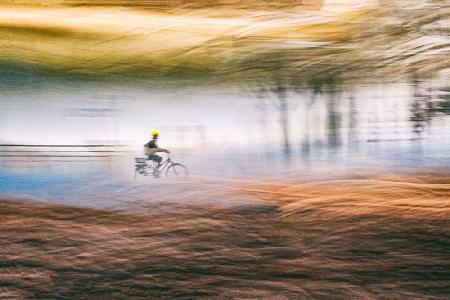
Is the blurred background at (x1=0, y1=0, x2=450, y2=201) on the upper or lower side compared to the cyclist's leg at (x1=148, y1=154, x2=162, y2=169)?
upper

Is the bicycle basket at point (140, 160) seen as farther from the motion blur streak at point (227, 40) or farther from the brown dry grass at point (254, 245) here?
the motion blur streak at point (227, 40)

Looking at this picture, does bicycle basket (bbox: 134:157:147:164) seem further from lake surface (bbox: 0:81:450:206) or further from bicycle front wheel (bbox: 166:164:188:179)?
bicycle front wheel (bbox: 166:164:188:179)

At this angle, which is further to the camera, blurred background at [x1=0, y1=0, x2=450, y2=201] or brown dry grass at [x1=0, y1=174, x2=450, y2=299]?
blurred background at [x1=0, y1=0, x2=450, y2=201]

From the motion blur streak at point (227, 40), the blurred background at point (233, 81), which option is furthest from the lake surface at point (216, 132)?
the motion blur streak at point (227, 40)

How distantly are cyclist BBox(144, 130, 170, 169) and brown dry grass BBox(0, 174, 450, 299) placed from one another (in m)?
0.29

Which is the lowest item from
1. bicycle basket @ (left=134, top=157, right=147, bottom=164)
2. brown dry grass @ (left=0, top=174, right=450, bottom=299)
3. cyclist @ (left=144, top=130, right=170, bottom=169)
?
brown dry grass @ (left=0, top=174, right=450, bottom=299)

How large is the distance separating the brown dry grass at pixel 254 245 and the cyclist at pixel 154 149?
11.4 inches

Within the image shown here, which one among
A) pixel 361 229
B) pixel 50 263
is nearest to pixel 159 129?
pixel 50 263

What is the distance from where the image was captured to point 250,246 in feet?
10.0

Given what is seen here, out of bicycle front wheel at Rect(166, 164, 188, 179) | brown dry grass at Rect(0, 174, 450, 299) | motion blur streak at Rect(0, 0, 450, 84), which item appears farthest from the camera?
motion blur streak at Rect(0, 0, 450, 84)

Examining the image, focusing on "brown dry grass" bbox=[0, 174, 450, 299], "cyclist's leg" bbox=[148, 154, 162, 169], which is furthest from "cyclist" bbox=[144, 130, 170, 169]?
"brown dry grass" bbox=[0, 174, 450, 299]

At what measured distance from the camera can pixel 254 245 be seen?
3059mm

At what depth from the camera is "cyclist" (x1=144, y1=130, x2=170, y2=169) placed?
11.0ft

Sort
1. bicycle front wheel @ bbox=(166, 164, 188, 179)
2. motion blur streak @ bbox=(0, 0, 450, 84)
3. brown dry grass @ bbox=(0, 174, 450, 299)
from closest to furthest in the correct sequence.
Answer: brown dry grass @ bbox=(0, 174, 450, 299), bicycle front wheel @ bbox=(166, 164, 188, 179), motion blur streak @ bbox=(0, 0, 450, 84)
